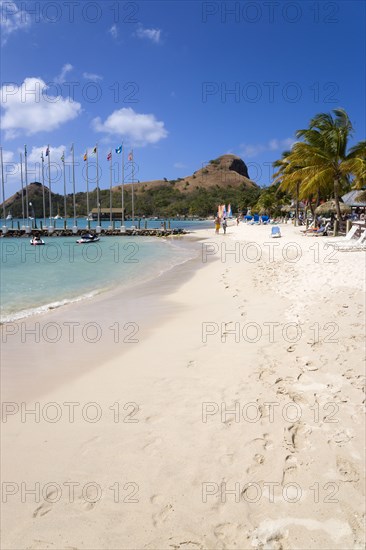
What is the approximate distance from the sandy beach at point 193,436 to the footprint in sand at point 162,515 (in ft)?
0.04

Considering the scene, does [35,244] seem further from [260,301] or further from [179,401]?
[179,401]

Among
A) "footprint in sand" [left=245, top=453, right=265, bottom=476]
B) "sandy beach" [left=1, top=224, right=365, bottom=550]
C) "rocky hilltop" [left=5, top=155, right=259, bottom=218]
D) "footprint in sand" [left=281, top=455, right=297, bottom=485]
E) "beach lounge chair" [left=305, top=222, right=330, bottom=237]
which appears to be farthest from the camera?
"rocky hilltop" [left=5, top=155, right=259, bottom=218]

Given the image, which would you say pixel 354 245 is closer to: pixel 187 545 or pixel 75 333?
pixel 75 333

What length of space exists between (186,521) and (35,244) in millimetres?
44159

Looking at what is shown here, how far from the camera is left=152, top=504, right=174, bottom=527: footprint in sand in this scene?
294cm

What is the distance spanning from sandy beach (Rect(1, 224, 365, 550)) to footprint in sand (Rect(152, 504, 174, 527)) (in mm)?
12

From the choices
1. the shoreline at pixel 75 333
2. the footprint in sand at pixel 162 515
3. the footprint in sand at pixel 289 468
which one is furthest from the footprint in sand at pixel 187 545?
the shoreline at pixel 75 333

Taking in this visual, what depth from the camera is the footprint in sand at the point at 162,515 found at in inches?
116

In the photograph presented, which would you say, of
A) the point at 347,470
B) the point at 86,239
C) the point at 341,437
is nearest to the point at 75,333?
the point at 341,437

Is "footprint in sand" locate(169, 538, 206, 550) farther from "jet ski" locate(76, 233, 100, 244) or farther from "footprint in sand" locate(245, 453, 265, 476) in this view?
"jet ski" locate(76, 233, 100, 244)

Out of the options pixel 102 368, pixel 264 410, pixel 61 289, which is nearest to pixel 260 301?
pixel 102 368

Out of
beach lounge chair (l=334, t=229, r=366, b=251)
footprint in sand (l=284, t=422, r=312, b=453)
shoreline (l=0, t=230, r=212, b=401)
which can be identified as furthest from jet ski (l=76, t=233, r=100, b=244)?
footprint in sand (l=284, t=422, r=312, b=453)

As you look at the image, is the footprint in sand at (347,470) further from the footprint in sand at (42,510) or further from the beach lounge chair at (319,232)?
the beach lounge chair at (319,232)

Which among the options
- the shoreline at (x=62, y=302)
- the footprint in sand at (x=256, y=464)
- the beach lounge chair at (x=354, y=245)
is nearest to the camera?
the footprint in sand at (x=256, y=464)
